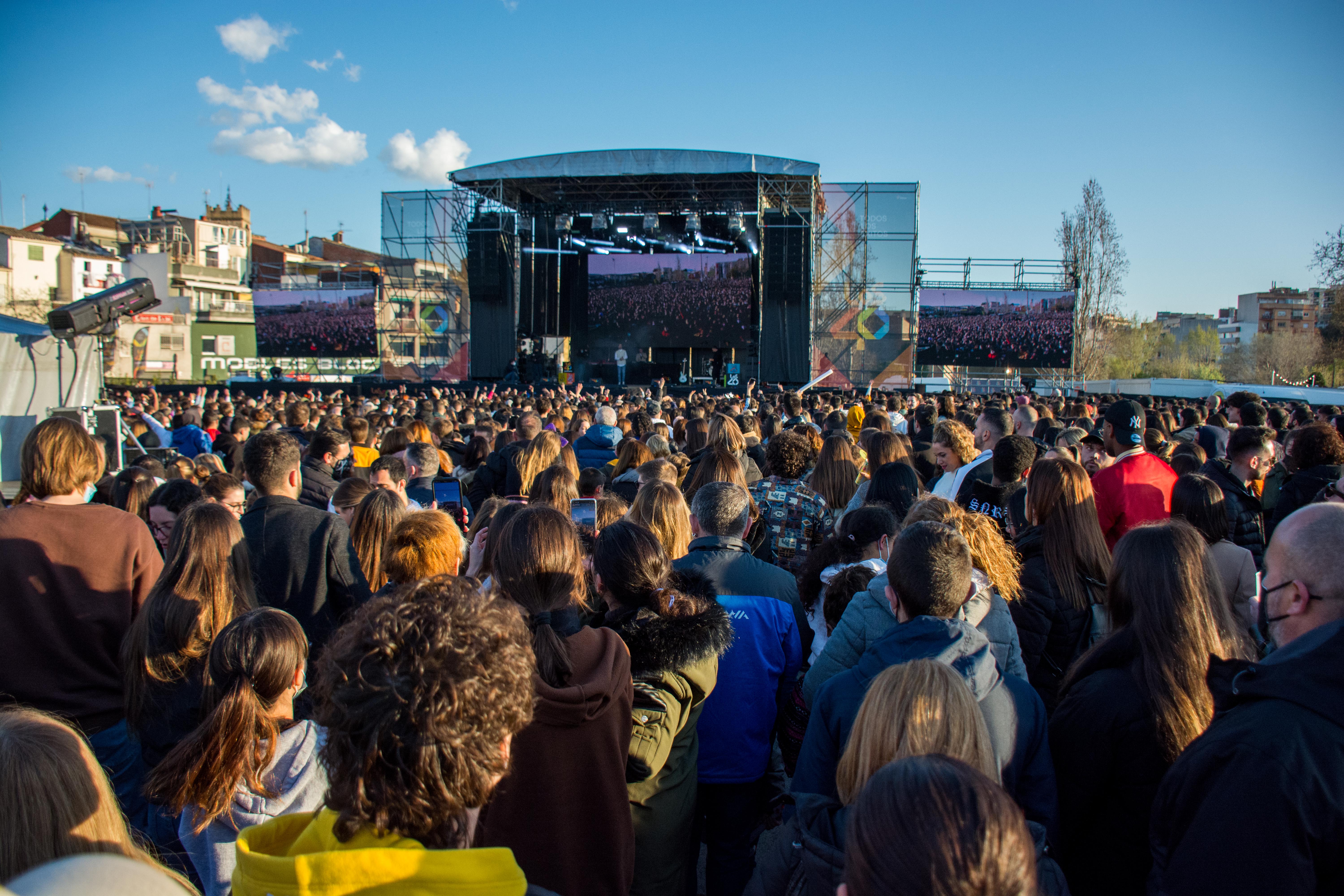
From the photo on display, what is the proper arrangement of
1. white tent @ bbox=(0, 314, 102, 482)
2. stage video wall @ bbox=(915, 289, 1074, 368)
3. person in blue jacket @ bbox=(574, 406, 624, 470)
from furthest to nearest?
stage video wall @ bbox=(915, 289, 1074, 368), white tent @ bbox=(0, 314, 102, 482), person in blue jacket @ bbox=(574, 406, 624, 470)

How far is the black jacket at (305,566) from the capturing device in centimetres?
294

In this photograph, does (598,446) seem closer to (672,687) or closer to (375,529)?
(375,529)

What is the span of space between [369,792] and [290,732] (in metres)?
0.93

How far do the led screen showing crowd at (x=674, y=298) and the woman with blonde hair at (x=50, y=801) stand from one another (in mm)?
24557

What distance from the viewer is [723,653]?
2.55m

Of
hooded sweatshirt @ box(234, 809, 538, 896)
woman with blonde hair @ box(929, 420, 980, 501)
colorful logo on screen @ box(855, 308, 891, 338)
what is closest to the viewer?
hooded sweatshirt @ box(234, 809, 538, 896)

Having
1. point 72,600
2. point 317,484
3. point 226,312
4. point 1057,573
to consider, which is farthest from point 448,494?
point 226,312

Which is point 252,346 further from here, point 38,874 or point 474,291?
point 38,874

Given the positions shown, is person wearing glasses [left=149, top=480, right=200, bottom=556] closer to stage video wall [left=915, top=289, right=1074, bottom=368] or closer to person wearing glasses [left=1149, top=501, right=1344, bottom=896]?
person wearing glasses [left=1149, top=501, right=1344, bottom=896]

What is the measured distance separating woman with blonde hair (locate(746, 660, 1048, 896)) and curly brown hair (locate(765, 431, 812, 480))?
3.05 meters

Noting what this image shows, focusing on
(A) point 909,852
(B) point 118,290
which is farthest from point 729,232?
(A) point 909,852

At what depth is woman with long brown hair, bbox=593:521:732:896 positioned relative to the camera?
6.73 feet

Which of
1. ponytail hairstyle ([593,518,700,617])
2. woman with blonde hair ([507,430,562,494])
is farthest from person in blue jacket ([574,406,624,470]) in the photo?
ponytail hairstyle ([593,518,700,617])

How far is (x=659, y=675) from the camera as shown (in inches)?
80.9
